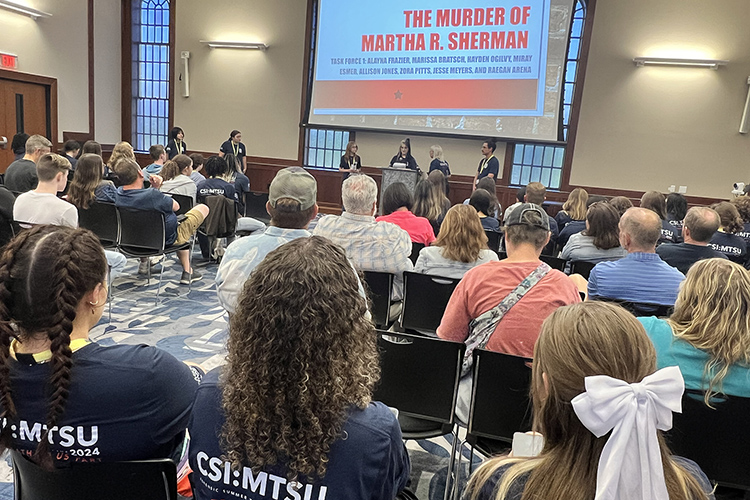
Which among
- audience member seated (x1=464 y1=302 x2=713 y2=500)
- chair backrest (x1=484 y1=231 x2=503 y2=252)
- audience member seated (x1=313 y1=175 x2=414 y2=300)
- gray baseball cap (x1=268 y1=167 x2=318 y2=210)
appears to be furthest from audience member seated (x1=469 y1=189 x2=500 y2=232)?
audience member seated (x1=464 y1=302 x2=713 y2=500)

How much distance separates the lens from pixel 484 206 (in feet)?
14.5

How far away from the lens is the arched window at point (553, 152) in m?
9.16

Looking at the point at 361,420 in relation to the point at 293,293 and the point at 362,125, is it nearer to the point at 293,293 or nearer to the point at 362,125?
the point at 293,293

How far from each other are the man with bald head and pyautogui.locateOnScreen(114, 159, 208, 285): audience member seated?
3.17 m

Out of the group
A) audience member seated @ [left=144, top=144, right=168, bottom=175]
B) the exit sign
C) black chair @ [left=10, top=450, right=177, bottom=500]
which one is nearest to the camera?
black chair @ [left=10, top=450, right=177, bottom=500]

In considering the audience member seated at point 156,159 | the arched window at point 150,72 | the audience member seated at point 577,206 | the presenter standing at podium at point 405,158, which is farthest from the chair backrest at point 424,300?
the arched window at point 150,72

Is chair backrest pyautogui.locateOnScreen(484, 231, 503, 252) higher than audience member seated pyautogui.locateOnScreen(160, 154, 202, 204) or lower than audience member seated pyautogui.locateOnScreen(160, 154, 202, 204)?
lower

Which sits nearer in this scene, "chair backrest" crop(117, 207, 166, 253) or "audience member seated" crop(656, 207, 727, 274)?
"audience member seated" crop(656, 207, 727, 274)

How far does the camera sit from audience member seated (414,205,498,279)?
298cm

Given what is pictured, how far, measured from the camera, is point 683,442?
1.70 metres

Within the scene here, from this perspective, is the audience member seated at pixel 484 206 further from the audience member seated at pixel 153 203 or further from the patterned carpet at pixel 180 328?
the audience member seated at pixel 153 203

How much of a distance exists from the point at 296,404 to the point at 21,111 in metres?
10.8

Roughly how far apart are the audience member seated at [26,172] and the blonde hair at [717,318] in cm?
531

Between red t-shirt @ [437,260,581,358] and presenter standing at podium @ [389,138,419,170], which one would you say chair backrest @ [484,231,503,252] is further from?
presenter standing at podium @ [389,138,419,170]
